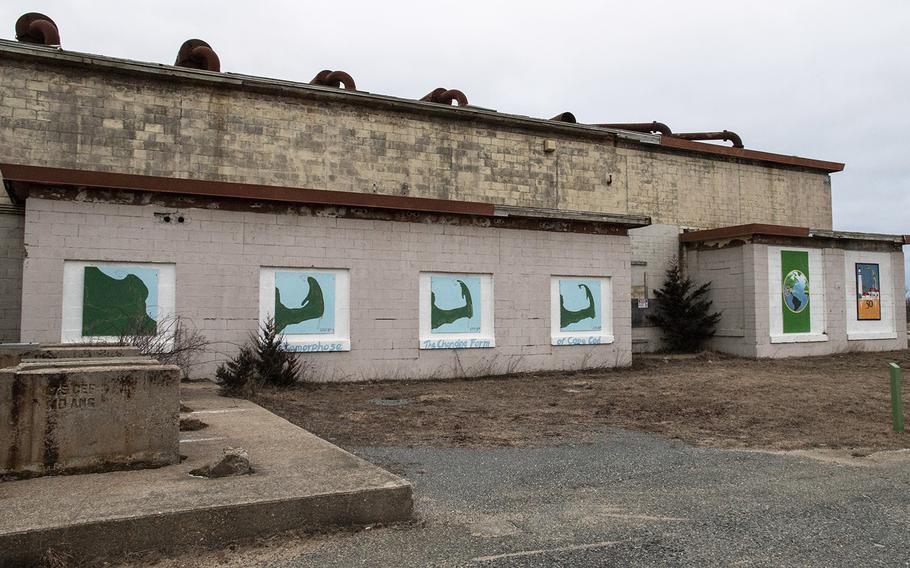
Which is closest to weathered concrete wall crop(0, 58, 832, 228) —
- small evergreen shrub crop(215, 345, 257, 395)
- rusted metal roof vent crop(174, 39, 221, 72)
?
rusted metal roof vent crop(174, 39, 221, 72)

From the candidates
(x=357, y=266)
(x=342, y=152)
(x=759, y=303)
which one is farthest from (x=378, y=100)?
(x=759, y=303)

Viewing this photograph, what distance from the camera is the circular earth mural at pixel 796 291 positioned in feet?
67.0

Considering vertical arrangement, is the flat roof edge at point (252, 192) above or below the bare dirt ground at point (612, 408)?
above

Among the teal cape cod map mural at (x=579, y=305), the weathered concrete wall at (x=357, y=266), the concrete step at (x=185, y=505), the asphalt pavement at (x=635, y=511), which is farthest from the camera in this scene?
the teal cape cod map mural at (x=579, y=305)

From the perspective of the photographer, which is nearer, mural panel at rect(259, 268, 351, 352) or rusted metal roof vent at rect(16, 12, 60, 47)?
mural panel at rect(259, 268, 351, 352)

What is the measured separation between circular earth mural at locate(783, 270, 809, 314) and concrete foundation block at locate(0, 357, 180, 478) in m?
19.3

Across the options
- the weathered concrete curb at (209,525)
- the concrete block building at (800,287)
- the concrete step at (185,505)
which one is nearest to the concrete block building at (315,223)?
the concrete block building at (800,287)

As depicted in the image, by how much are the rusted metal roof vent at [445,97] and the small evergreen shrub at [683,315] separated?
912 centimetres

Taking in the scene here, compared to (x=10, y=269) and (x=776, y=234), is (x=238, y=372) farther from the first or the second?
(x=776, y=234)

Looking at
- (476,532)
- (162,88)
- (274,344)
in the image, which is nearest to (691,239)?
(274,344)

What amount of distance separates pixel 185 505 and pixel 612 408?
8180 millimetres

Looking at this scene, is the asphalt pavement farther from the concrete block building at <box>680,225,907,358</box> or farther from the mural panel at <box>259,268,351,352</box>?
the concrete block building at <box>680,225,907,358</box>

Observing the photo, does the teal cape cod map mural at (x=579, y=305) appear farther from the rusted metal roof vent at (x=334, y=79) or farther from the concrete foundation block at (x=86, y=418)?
the concrete foundation block at (x=86, y=418)

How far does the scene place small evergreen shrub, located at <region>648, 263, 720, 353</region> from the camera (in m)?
21.5
